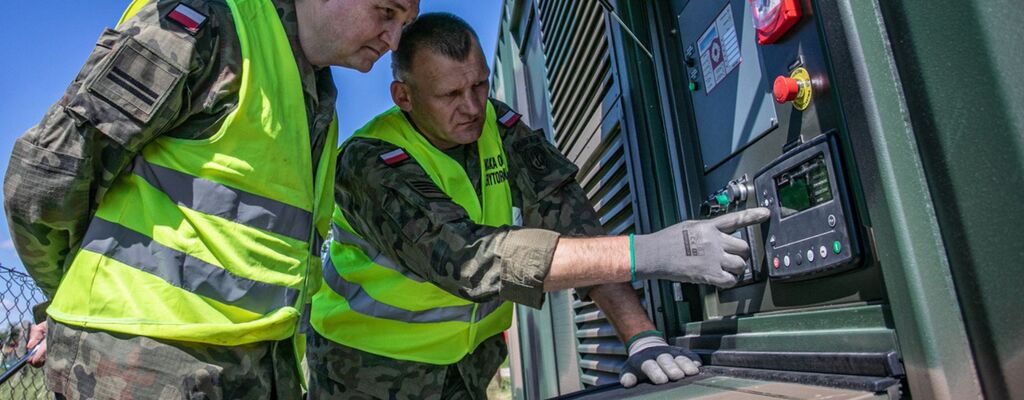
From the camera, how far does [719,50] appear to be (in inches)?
67.7

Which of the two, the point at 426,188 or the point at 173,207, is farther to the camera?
the point at 426,188

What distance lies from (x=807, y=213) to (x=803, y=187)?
53 mm

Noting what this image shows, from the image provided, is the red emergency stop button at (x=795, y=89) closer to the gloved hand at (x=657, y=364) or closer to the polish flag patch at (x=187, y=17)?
the gloved hand at (x=657, y=364)

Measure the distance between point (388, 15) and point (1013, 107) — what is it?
1226 millimetres

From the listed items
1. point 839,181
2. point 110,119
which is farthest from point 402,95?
point 839,181

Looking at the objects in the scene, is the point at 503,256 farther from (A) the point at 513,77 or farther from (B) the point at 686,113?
(A) the point at 513,77

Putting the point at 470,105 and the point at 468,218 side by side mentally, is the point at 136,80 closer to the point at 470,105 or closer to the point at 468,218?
the point at 468,218

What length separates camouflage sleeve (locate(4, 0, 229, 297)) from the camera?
3.68 ft

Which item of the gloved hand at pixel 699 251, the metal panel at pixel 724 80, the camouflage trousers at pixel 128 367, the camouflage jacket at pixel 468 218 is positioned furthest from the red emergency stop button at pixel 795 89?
the camouflage trousers at pixel 128 367

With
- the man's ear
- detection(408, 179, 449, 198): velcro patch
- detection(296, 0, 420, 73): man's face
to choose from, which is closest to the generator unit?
detection(408, 179, 449, 198): velcro patch

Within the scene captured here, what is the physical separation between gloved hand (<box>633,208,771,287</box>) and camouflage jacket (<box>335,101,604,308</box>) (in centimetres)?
21

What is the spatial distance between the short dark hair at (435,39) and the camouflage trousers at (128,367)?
1.15m

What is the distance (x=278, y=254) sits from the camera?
126cm

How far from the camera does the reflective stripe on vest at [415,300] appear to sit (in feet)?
6.30
